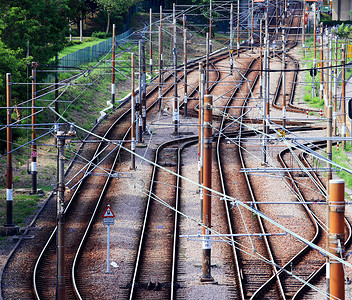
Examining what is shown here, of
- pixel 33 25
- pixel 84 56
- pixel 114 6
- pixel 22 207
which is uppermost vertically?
pixel 114 6

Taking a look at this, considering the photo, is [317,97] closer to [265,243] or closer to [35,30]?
[35,30]

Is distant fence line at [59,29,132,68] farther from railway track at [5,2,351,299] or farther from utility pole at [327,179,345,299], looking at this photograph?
utility pole at [327,179,345,299]

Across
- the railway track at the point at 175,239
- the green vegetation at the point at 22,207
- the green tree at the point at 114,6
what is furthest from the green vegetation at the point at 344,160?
the green tree at the point at 114,6

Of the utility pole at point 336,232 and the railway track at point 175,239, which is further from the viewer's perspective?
the railway track at point 175,239

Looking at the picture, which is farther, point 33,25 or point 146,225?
point 33,25

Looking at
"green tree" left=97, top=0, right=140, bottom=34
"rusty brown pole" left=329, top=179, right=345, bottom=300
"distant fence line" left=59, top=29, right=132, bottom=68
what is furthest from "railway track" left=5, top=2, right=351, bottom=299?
"green tree" left=97, top=0, right=140, bottom=34

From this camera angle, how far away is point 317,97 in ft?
170

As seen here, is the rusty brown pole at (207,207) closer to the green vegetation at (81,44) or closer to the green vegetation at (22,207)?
the green vegetation at (22,207)

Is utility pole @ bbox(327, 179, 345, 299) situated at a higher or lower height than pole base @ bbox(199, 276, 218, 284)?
higher

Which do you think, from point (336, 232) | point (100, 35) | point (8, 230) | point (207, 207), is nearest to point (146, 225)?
point (8, 230)

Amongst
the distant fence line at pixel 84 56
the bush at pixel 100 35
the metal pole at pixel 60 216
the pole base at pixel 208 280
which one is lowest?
the pole base at pixel 208 280

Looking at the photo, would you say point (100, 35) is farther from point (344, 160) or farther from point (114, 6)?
point (344, 160)

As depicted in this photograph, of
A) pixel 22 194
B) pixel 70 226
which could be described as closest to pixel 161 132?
pixel 22 194

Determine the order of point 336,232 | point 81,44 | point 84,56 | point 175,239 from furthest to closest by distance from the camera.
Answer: point 81,44, point 84,56, point 175,239, point 336,232
